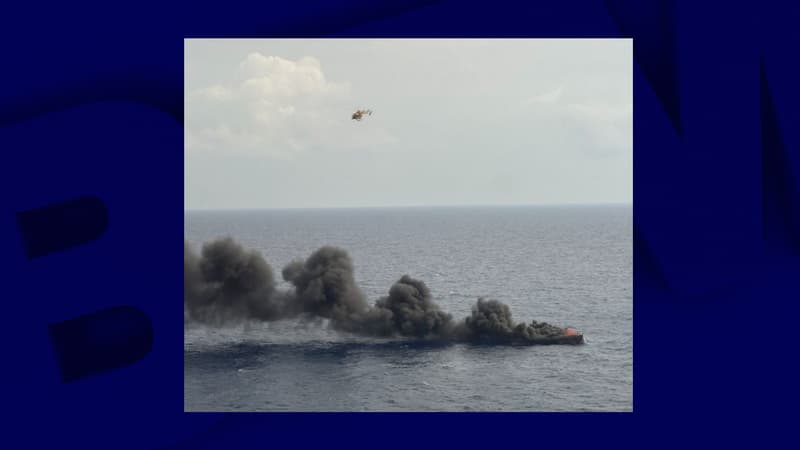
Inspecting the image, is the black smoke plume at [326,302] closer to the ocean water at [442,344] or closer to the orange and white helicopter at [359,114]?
the ocean water at [442,344]

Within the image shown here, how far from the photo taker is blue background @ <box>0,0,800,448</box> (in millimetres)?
5859

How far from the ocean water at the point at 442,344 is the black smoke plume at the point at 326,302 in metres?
0.07

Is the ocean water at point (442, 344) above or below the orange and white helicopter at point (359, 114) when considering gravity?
below

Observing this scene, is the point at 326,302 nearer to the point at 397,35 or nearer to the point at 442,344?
the point at 442,344

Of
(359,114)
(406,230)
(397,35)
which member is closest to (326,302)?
(406,230)

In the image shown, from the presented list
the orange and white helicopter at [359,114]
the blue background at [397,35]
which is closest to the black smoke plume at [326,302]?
the blue background at [397,35]

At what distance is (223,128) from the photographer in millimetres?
5926

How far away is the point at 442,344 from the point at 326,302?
0.92 meters

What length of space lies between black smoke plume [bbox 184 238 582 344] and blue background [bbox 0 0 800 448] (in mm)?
235

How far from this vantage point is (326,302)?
616 cm

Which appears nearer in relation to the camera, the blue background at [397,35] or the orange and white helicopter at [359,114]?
the blue background at [397,35]

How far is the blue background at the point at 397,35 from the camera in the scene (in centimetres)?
586
